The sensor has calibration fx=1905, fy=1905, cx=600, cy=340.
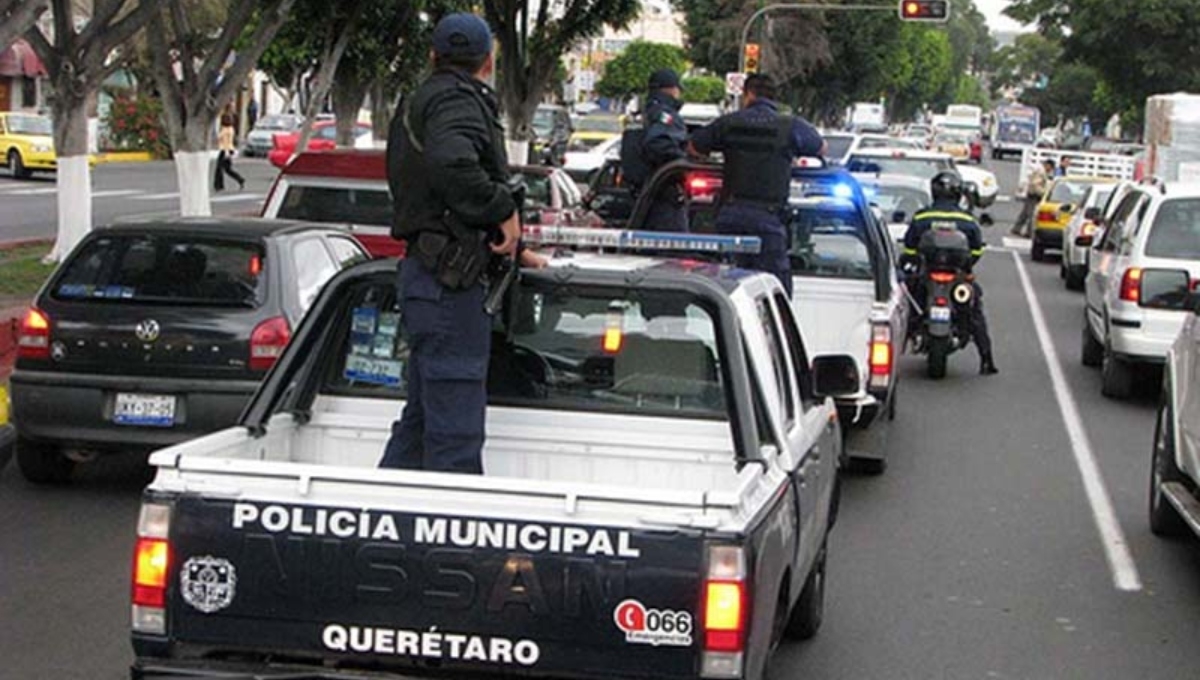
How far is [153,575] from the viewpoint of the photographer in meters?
5.16

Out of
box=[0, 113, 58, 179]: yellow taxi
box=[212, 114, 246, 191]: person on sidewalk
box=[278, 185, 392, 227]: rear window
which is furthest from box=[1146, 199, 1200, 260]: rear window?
box=[0, 113, 58, 179]: yellow taxi

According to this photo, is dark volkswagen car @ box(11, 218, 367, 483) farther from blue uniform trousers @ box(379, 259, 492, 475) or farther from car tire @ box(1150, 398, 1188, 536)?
car tire @ box(1150, 398, 1188, 536)

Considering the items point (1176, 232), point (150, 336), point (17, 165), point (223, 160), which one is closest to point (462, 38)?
point (150, 336)

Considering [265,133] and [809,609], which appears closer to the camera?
[809,609]

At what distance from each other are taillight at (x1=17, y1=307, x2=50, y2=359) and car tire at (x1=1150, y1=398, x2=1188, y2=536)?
6.07 metres

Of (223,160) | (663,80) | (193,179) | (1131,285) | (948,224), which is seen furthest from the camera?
(223,160)

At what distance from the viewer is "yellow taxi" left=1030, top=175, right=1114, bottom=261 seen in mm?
31625

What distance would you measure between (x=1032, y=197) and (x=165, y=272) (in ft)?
94.2

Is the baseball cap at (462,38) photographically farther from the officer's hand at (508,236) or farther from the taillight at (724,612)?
the taillight at (724,612)

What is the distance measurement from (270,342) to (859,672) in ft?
13.6

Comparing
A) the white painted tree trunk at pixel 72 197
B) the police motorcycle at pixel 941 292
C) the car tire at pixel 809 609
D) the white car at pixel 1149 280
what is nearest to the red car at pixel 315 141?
the white painted tree trunk at pixel 72 197

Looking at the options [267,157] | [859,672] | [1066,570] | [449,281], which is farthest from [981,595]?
[267,157]

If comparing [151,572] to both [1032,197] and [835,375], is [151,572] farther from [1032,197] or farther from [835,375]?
[1032,197]

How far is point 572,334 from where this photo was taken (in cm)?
640
